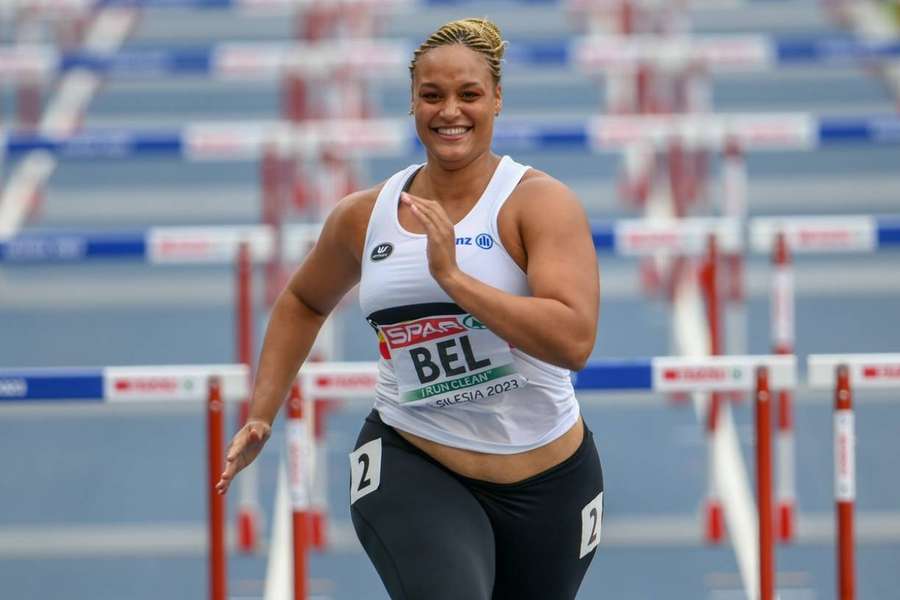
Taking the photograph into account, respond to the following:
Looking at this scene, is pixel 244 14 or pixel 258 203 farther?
pixel 244 14

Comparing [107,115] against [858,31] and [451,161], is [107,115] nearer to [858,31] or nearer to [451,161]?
[858,31]

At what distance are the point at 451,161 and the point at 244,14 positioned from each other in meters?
12.7

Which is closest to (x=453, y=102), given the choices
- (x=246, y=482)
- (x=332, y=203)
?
(x=246, y=482)

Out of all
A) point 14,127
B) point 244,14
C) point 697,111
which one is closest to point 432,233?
point 697,111

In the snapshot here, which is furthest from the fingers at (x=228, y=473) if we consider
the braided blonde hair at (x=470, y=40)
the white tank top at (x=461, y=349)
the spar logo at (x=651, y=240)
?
the spar logo at (x=651, y=240)

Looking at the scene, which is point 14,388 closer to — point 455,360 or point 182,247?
point 455,360

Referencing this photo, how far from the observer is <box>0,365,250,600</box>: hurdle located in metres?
4.31

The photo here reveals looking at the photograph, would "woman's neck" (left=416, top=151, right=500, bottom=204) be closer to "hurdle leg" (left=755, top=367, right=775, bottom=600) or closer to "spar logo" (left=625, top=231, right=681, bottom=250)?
"hurdle leg" (left=755, top=367, right=775, bottom=600)

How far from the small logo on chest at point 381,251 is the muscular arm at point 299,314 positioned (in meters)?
0.17

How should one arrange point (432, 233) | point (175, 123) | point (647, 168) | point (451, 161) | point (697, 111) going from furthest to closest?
point (175, 123) → point (697, 111) → point (647, 168) → point (451, 161) → point (432, 233)

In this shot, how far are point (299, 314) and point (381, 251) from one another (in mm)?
406

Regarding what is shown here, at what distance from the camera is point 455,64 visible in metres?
3.34

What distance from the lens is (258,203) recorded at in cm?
1117

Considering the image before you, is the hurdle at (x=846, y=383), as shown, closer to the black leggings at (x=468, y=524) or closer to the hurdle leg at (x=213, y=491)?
the black leggings at (x=468, y=524)
